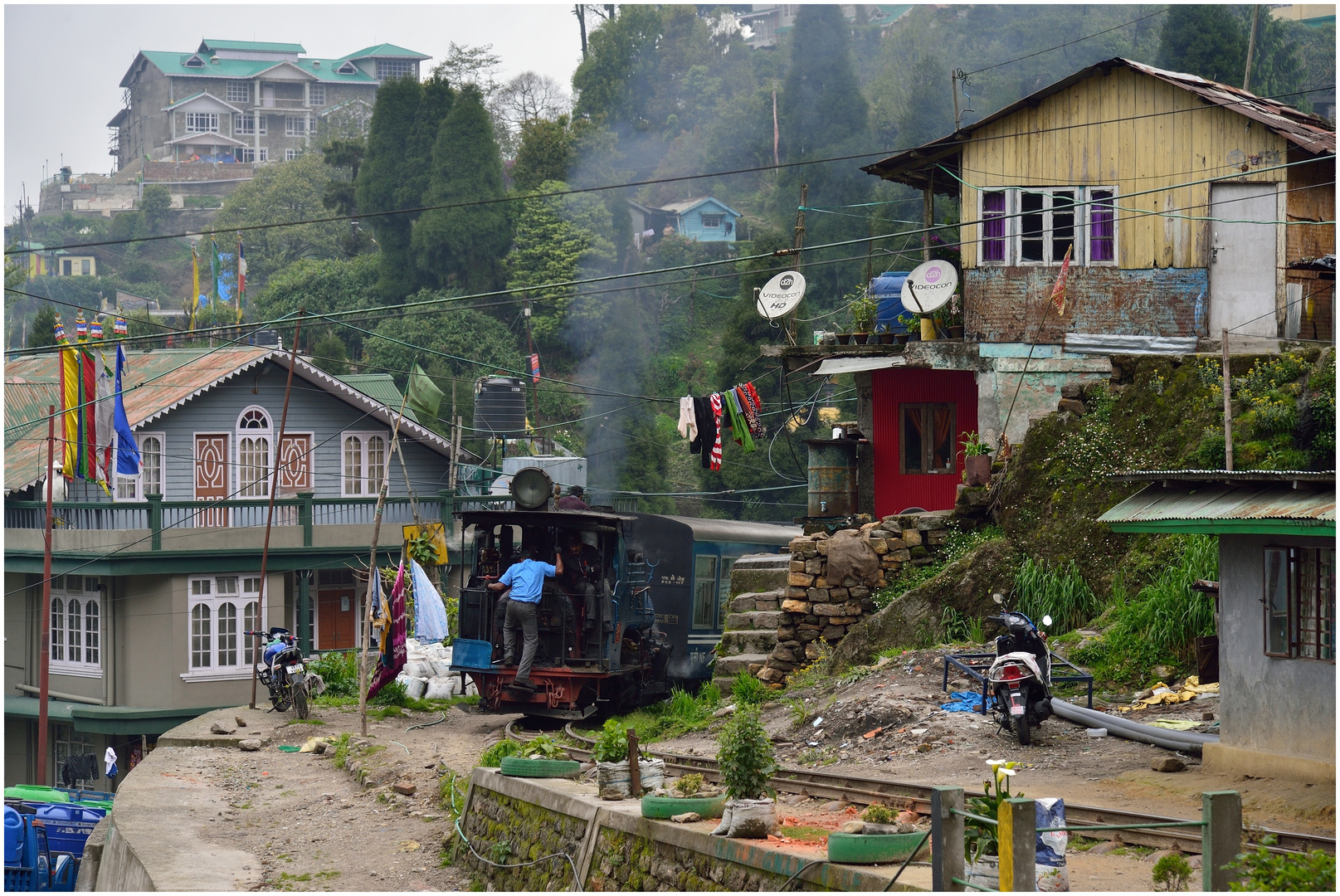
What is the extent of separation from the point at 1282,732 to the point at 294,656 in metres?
13.6

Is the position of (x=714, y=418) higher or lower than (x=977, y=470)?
higher

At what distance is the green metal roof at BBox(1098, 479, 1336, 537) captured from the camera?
365 inches

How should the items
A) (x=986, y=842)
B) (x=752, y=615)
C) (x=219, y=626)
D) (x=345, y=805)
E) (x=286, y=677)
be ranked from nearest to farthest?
(x=986, y=842), (x=345, y=805), (x=752, y=615), (x=286, y=677), (x=219, y=626)

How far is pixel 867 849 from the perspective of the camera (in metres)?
7.53

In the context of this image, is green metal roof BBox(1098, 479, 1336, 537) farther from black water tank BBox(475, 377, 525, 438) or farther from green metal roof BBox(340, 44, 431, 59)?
green metal roof BBox(340, 44, 431, 59)

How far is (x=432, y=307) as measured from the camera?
51.6m

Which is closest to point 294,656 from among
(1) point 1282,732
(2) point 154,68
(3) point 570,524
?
(3) point 570,524

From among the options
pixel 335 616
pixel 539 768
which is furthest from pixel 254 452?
pixel 539 768

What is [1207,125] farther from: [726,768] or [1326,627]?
[726,768]

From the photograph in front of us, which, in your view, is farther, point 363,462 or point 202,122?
point 202,122

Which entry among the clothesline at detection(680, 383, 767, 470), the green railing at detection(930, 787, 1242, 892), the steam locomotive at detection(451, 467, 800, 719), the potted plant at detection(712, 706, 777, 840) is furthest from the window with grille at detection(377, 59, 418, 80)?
the green railing at detection(930, 787, 1242, 892)

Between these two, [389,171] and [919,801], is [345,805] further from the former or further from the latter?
[389,171]

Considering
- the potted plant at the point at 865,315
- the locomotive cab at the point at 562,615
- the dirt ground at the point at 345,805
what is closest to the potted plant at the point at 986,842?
the dirt ground at the point at 345,805

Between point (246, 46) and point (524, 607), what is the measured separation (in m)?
107
